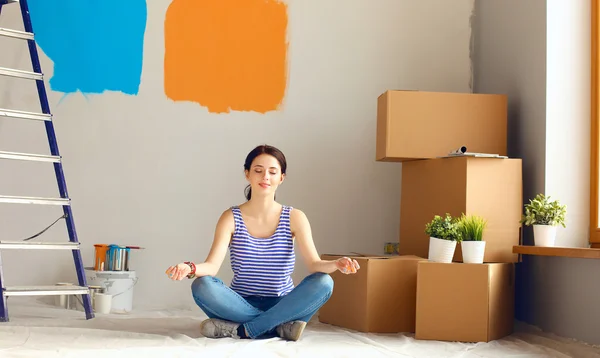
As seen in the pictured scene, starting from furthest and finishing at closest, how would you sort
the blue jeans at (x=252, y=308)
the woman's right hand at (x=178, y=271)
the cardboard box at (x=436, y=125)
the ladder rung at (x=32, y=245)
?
the cardboard box at (x=436, y=125), the ladder rung at (x=32, y=245), the blue jeans at (x=252, y=308), the woman's right hand at (x=178, y=271)

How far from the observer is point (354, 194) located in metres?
3.86

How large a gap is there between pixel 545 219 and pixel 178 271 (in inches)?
62.1

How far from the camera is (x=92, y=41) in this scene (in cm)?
372

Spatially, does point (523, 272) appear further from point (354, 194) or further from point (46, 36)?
point (46, 36)

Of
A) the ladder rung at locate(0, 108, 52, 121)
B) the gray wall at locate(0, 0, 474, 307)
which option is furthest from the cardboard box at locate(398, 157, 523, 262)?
the ladder rung at locate(0, 108, 52, 121)

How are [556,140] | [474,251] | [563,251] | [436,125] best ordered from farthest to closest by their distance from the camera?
[436,125], [556,140], [474,251], [563,251]

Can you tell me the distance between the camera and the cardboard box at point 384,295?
9.79 ft

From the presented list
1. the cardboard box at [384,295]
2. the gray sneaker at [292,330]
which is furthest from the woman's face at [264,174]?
the cardboard box at [384,295]

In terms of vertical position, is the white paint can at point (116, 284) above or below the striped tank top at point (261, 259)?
below

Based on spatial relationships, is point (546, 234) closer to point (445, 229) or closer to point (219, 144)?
point (445, 229)

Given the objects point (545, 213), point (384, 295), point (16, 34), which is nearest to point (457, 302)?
point (384, 295)

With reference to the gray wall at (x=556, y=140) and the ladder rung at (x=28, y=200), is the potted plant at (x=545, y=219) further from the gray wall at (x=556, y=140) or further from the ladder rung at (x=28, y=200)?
the ladder rung at (x=28, y=200)

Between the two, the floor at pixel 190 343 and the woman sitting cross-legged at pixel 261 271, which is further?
the woman sitting cross-legged at pixel 261 271

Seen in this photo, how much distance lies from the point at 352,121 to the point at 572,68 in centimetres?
120
